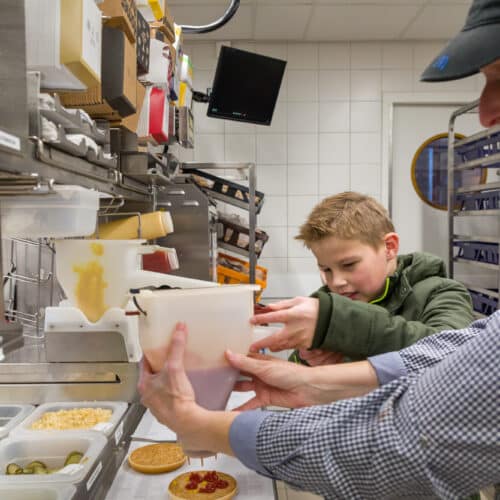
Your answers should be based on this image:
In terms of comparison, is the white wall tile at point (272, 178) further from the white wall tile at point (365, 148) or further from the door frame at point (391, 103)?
the door frame at point (391, 103)

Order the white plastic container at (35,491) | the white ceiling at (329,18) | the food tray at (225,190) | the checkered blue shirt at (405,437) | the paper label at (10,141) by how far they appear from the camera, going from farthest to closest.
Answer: the white ceiling at (329,18) → the food tray at (225,190) → the white plastic container at (35,491) → the paper label at (10,141) → the checkered blue shirt at (405,437)

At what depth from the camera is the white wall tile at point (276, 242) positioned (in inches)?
169

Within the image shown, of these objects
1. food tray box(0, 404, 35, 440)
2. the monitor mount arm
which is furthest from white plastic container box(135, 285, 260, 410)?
the monitor mount arm

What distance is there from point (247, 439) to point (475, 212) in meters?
3.38

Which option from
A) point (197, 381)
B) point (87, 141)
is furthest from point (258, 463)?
point (87, 141)

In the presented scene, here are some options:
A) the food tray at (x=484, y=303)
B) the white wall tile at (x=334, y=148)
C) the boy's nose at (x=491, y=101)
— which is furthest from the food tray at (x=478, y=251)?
the boy's nose at (x=491, y=101)

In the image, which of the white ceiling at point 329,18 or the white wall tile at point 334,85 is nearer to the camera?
the white ceiling at point 329,18

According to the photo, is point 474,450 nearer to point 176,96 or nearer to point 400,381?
point 400,381

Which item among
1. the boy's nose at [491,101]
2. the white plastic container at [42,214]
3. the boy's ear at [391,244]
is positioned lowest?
the boy's ear at [391,244]

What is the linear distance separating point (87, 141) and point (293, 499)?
4.07ft

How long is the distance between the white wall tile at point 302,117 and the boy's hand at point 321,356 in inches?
129

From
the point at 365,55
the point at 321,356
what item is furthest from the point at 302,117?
the point at 321,356

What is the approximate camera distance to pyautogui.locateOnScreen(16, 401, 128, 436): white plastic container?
1.52 metres

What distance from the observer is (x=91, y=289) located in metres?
1.52
